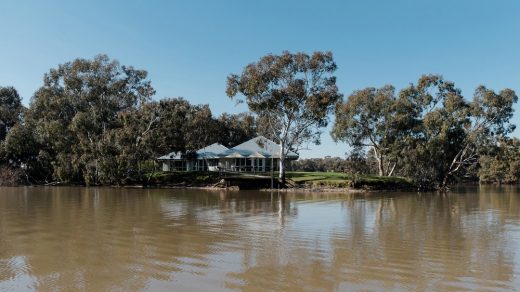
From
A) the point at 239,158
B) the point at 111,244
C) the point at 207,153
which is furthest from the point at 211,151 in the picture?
the point at 111,244

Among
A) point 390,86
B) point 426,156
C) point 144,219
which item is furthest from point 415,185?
point 144,219

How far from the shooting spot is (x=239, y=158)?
58938 mm

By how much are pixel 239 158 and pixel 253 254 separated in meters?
48.5

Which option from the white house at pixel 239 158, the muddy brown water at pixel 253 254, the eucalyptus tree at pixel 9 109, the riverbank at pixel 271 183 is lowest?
the muddy brown water at pixel 253 254

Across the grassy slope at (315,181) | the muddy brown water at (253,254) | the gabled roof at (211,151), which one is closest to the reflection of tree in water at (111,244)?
the muddy brown water at (253,254)

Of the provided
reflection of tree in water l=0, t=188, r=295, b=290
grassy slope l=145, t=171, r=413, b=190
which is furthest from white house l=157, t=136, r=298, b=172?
reflection of tree in water l=0, t=188, r=295, b=290

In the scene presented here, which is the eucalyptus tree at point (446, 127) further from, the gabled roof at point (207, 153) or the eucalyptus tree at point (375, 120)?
the gabled roof at point (207, 153)

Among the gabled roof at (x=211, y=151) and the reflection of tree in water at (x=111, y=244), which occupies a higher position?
the gabled roof at (x=211, y=151)

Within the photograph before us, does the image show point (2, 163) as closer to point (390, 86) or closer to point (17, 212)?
point (17, 212)

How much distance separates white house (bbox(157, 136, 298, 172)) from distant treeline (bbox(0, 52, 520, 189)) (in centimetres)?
445

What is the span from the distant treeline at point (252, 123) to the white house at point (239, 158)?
14.6ft

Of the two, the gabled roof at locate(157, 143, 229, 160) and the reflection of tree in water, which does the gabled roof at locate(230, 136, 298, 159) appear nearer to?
the gabled roof at locate(157, 143, 229, 160)

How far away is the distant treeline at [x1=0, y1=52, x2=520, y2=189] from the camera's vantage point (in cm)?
4506

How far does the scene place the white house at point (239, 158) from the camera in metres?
57.7
